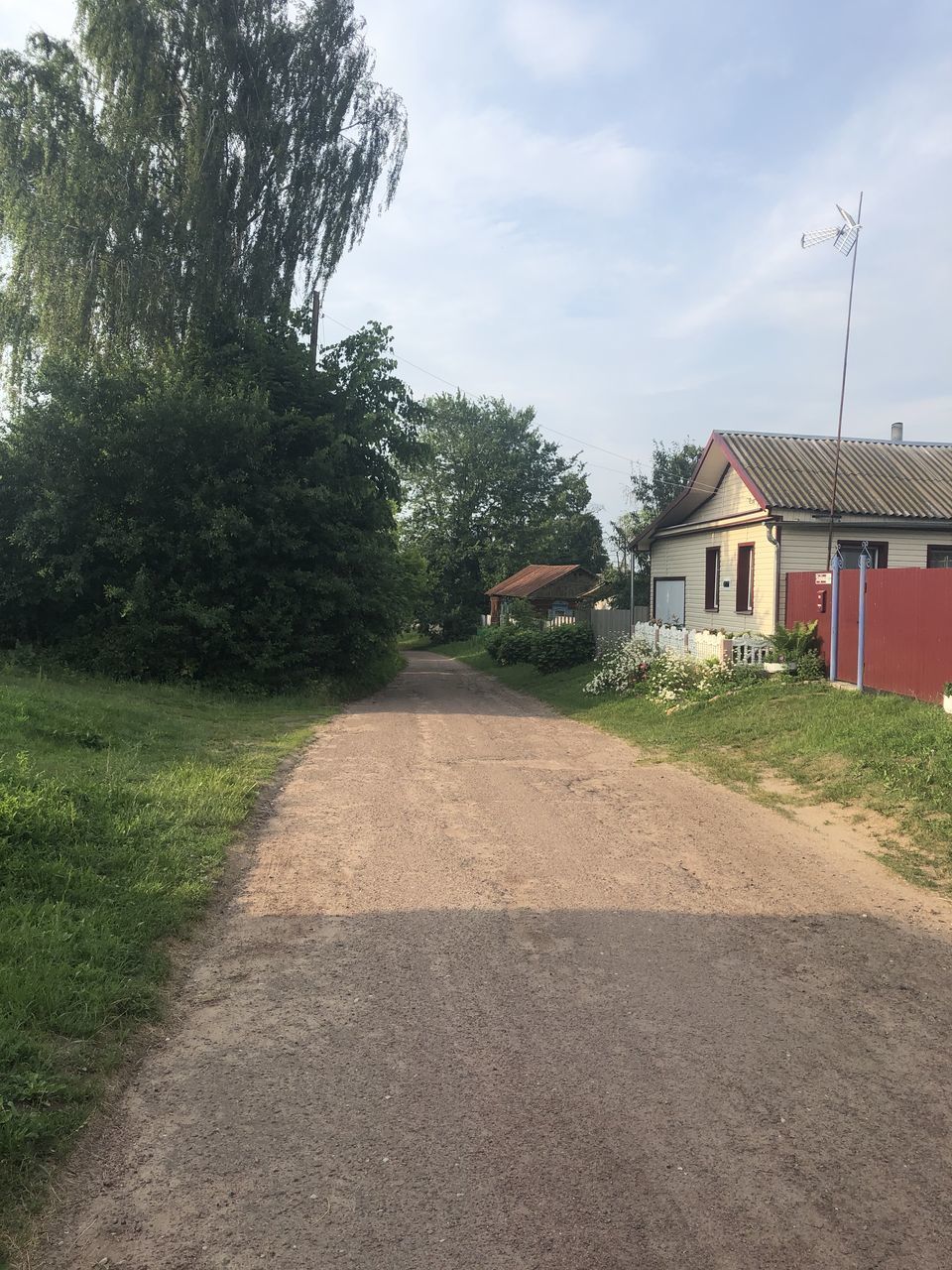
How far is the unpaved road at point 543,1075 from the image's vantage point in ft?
8.77

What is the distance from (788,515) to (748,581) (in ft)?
7.32

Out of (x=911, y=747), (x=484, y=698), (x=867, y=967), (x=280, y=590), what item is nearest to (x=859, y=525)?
(x=484, y=698)

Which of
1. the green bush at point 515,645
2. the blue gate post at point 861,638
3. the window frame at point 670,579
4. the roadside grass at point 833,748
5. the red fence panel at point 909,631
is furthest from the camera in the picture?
the green bush at point 515,645

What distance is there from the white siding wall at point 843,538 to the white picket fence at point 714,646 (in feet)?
6.79

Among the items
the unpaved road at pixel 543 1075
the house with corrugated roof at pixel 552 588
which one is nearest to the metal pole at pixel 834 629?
the unpaved road at pixel 543 1075

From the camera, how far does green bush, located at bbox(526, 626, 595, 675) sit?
26609mm

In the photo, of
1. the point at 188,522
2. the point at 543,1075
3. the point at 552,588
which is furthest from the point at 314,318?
the point at 552,588

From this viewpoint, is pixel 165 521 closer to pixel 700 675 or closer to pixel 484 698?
pixel 484 698

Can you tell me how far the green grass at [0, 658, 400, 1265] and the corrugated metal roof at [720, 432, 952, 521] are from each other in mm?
12489

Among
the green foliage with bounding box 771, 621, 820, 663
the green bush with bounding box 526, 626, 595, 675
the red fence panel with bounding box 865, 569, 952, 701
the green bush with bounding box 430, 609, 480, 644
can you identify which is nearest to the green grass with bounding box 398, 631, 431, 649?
the green bush with bounding box 430, 609, 480, 644

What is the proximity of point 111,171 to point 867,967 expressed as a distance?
21.3 m

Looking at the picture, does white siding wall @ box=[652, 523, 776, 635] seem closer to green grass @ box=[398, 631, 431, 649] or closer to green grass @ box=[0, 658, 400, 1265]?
green grass @ box=[0, 658, 400, 1265]

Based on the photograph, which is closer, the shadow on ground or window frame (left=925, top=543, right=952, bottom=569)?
the shadow on ground

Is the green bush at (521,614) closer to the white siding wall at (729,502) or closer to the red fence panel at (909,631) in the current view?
the white siding wall at (729,502)
